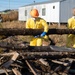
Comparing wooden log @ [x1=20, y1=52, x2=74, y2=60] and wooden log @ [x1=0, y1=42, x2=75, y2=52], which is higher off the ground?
wooden log @ [x1=0, y1=42, x2=75, y2=52]

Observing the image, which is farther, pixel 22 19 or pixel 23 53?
pixel 22 19

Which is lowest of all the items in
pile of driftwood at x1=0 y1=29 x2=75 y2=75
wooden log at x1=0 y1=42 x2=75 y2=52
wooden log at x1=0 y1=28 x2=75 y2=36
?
pile of driftwood at x1=0 y1=29 x2=75 y2=75

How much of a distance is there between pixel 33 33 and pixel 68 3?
112 ft

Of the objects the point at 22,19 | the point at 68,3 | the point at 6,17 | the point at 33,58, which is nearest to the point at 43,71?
the point at 33,58

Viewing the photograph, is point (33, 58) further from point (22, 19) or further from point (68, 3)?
point (22, 19)

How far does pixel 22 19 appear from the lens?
180 ft

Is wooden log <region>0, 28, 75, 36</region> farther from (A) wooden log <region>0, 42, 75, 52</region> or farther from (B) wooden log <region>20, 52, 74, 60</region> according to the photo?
(B) wooden log <region>20, 52, 74, 60</region>

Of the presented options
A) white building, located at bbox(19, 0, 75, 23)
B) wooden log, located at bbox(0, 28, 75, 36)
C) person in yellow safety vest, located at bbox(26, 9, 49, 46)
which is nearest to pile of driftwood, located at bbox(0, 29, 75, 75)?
wooden log, located at bbox(0, 28, 75, 36)

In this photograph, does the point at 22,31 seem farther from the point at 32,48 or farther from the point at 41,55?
the point at 41,55

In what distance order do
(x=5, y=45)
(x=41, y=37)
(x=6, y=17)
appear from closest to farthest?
(x=5, y=45), (x=41, y=37), (x=6, y=17)

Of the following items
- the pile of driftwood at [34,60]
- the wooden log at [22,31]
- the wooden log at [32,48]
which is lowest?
the pile of driftwood at [34,60]

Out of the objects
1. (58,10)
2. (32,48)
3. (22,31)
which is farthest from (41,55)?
(58,10)

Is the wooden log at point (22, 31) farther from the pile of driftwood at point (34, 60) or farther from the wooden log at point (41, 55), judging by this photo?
the wooden log at point (41, 55)

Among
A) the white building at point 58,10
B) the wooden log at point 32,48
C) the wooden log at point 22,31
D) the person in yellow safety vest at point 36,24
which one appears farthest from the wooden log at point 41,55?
the white building at point 58,10
